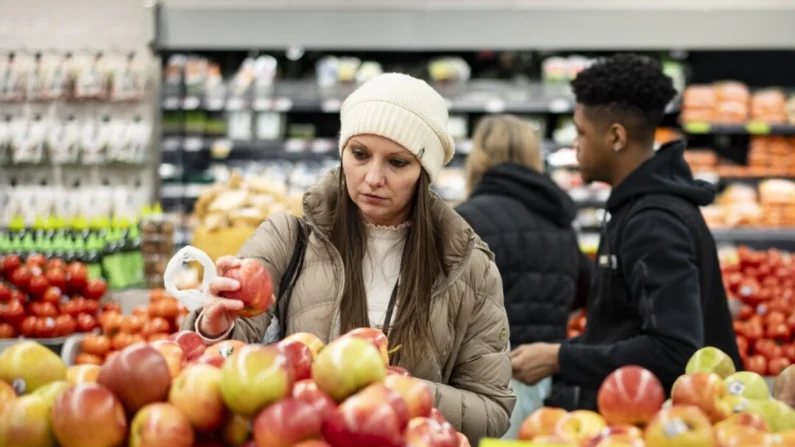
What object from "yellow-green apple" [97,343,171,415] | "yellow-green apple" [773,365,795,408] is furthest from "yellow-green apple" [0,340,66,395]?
"yellow-green apple" [773,365,795,408]

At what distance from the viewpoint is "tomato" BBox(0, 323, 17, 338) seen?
365 cm

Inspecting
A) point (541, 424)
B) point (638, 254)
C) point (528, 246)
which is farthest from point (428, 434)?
point (528, 246)

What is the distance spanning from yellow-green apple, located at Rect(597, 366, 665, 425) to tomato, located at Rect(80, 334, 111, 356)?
269 centimetres

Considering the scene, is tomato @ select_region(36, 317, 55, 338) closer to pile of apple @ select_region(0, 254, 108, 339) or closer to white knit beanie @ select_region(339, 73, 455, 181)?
pile of apple @ select_region(0, 254, 108, 339)

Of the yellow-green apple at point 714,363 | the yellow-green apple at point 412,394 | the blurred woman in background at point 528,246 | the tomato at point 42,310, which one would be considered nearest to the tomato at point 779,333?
the blurred woman in background at point 528,246

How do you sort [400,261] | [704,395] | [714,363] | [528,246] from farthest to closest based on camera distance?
[528,246], [400,261], [714,363], [704,395]

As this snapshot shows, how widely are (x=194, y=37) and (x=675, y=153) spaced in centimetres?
519

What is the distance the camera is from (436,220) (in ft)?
6.56

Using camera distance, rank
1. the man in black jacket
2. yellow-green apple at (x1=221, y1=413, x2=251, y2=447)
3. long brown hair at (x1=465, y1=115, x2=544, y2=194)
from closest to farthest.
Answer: yellow-green apple at (x1=221, y1=413, x2=251, y2=447), the man in black jacket, long brown hair at (x1=465, y1=115, x2=544, y2=194)

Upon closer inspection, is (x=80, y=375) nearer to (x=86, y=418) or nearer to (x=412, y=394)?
(x=86, y=418)

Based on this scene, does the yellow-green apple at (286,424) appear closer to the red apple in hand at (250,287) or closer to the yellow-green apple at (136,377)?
the yellow-green apple at (136,377)

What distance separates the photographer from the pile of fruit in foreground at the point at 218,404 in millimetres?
1095

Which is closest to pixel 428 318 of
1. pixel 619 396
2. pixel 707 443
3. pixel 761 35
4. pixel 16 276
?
pixel 619 396

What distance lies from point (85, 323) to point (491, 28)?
4240mm
